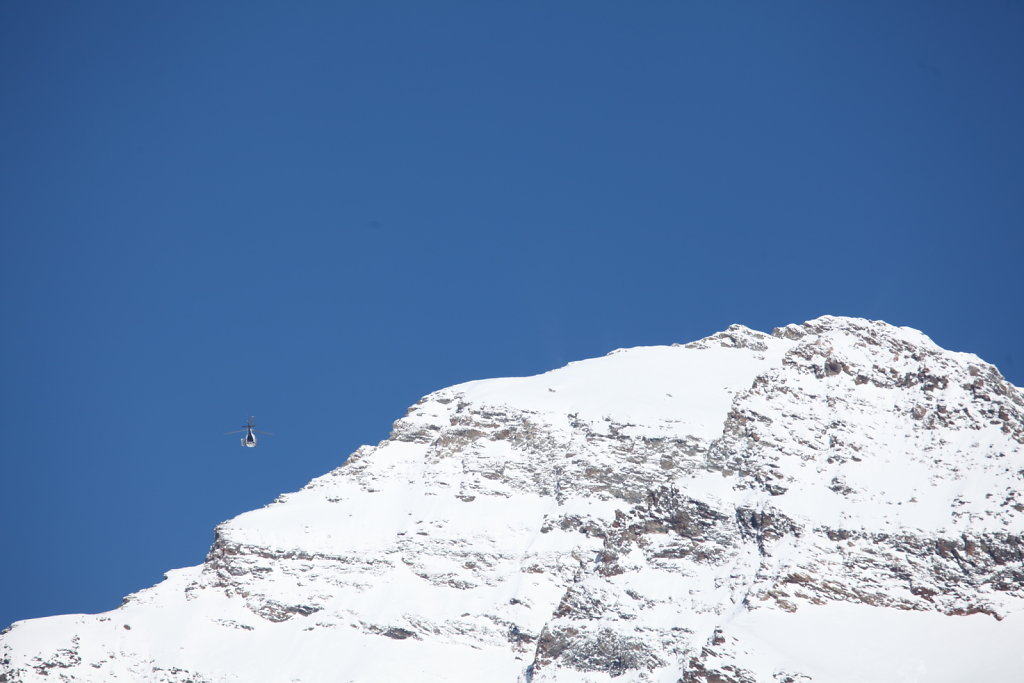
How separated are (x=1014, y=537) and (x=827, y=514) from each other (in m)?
16.6

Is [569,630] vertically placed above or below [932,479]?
below

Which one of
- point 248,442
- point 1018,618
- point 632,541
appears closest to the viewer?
point 248,442

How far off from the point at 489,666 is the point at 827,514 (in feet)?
121

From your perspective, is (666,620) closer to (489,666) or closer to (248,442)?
(489,666)

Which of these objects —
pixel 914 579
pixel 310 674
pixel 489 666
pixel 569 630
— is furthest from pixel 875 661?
pixel 310 674

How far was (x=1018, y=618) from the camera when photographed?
569 ft

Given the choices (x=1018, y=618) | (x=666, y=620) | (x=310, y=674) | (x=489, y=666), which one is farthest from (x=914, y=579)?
(x=310, y=674)

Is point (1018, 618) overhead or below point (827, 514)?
below

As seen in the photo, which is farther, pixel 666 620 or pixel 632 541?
pixel 632 541

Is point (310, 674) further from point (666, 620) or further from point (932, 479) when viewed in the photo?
point (932, 479)

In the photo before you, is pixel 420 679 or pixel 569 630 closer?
pixel 569 630

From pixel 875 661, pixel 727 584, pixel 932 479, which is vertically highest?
pixel 932 479

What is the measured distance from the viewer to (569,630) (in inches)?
6929

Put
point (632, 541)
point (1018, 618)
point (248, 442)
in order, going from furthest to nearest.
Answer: point (632, 541), point (1018, 618), point (248, 442)
